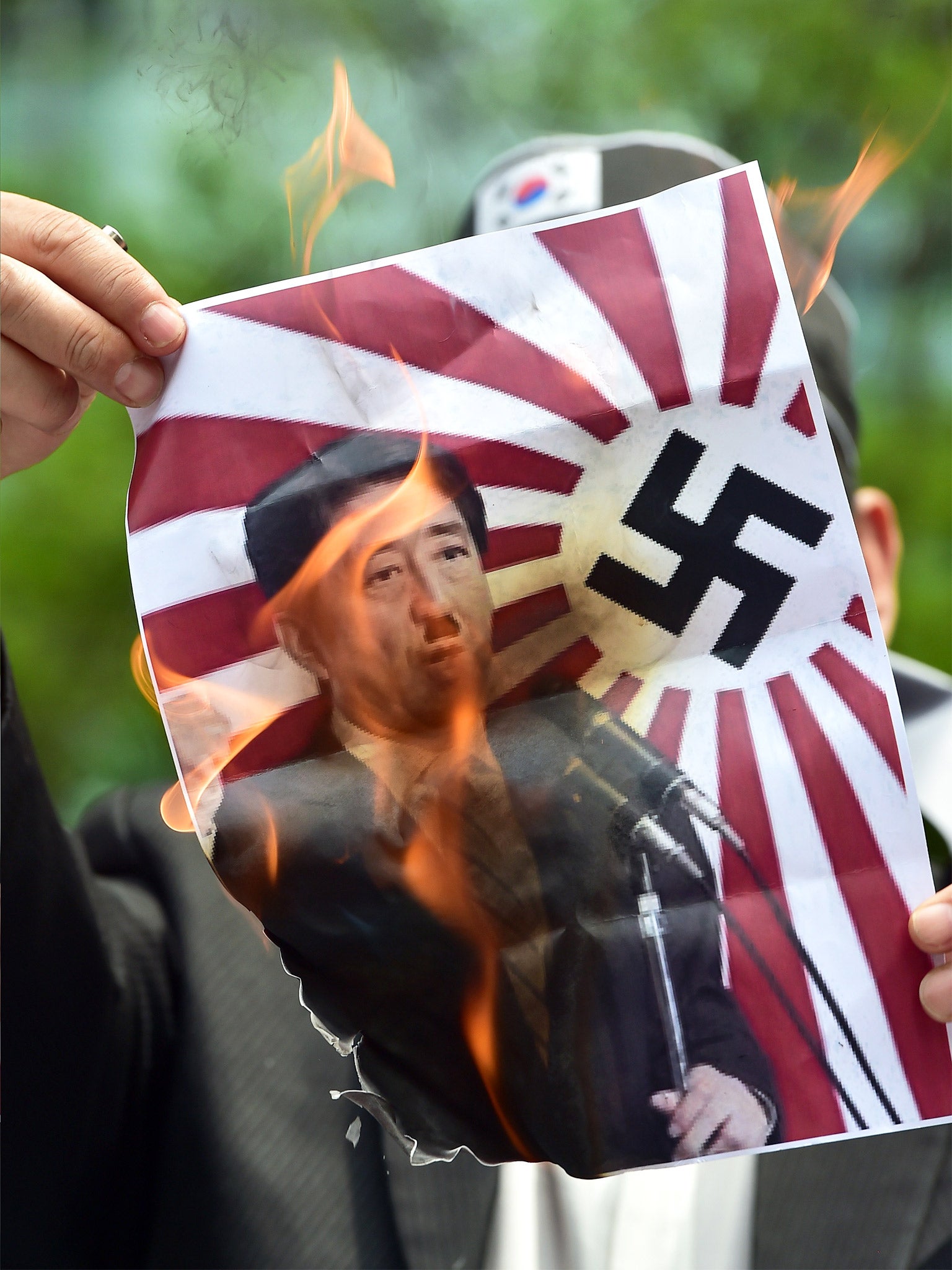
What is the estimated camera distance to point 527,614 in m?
0.44

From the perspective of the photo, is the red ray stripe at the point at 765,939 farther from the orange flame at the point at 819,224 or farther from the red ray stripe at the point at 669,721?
the orange flame at the point at 819,224

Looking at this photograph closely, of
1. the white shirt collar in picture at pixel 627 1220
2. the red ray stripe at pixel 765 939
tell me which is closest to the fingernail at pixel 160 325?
the red ray stripe at pixel 765 939

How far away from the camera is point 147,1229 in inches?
29.0

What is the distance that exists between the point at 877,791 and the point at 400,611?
0.27m

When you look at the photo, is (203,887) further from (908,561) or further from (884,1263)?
(908,561)

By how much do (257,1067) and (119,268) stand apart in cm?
71

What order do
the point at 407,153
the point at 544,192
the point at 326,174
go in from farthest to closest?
the point at 407,153 < the point at 544,192 < the point at 326,174

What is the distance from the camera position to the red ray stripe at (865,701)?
43cm

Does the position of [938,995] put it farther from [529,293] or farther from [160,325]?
[160,325]

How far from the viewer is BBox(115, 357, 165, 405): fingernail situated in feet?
1.48

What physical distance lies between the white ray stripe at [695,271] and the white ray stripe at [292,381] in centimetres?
12

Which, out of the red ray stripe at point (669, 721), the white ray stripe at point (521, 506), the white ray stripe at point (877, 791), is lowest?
the white ray stripe at point (877, 791)

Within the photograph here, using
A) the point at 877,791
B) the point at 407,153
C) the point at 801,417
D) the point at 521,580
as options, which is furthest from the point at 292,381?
the point at 407,153

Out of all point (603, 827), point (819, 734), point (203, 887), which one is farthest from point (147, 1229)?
point (819, 734)
